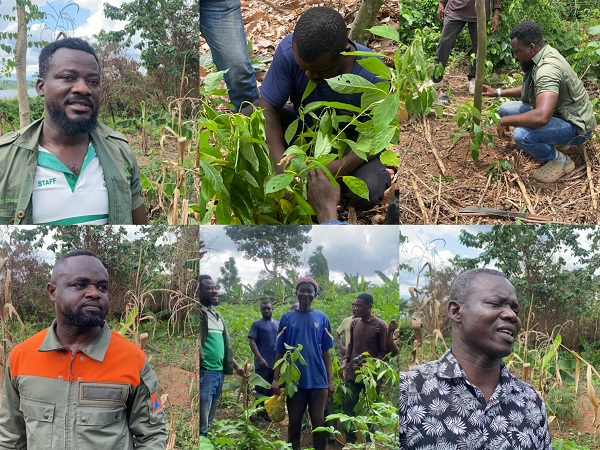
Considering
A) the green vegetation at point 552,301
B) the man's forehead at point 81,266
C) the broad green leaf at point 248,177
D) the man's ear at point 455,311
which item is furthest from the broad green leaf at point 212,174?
the man's ear at point 455,311

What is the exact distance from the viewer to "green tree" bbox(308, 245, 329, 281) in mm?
2688

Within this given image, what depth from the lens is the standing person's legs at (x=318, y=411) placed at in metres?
2.70

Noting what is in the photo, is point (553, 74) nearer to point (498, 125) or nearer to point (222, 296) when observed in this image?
point (498, 125)

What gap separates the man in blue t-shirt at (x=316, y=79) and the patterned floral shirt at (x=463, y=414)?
892mm

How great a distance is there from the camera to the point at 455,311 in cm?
262

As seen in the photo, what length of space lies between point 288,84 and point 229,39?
14.3 inches

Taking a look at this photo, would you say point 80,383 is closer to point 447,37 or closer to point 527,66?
point 447,37

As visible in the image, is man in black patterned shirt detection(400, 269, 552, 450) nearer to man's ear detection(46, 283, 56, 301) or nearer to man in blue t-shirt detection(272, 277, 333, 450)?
man in blue t-shirt detection(272, 277, 333, 450)

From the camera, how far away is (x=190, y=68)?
10.1 feet

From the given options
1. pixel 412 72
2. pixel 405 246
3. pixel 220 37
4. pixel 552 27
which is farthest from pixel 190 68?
pixel 552 27

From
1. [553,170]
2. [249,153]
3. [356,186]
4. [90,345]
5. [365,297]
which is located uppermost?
[553,170]

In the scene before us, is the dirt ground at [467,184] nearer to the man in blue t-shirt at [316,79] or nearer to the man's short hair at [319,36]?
the man in blue t-shirt at [316,79]

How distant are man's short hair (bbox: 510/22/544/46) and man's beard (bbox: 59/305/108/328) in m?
2.42

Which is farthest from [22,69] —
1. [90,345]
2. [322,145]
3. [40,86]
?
[322,145]
